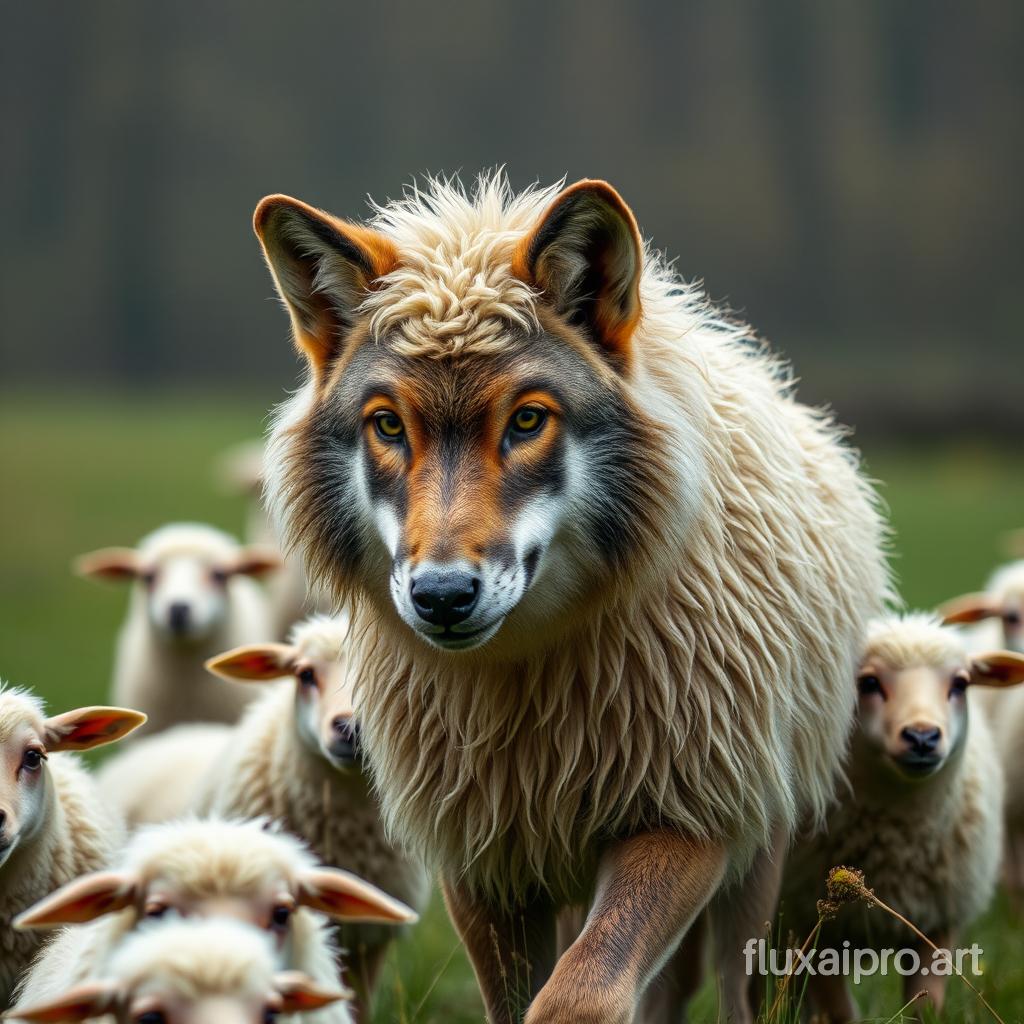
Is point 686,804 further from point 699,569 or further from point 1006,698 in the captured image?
point 1006,698

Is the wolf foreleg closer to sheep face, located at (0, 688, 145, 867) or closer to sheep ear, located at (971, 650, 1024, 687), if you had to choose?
sheep face, located at (0, 688, 145, 867)

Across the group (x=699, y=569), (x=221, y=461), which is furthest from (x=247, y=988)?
(x=221, y=461)

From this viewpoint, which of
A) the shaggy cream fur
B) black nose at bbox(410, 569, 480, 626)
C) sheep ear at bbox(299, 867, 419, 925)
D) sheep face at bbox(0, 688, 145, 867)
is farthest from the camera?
sheep face at bbox(0, 688, 145, 867)

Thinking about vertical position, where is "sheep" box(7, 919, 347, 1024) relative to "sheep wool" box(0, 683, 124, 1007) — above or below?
below

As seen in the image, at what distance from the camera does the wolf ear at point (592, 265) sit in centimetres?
363

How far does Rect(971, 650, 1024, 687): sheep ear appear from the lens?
4902 mm

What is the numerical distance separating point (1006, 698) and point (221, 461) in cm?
1688

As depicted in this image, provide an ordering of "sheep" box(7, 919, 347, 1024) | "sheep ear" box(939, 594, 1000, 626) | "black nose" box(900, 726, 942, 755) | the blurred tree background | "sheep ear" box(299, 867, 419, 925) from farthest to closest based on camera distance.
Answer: the blurred tree background
"sheep ear" box(939, 594, 1000, 626)
"black nose" box(900, 726, 942, 755)
"sheep ear" box(299, 867, 419, 925)
"sheep" box(7, 919, 347, 1024)

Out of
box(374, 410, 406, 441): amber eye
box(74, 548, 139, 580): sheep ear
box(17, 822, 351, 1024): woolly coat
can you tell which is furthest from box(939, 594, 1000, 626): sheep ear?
box(74, 548, 139, 580): sheep ear

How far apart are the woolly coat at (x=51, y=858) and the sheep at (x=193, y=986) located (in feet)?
4.44

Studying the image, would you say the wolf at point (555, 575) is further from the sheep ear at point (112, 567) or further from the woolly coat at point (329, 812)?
the sheep ear at point (112, 567)

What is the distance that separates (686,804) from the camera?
382 centimetres

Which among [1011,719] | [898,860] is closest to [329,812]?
[898,860]

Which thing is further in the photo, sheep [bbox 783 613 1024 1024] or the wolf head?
sheep [bbox 783 613 1024 1024]
